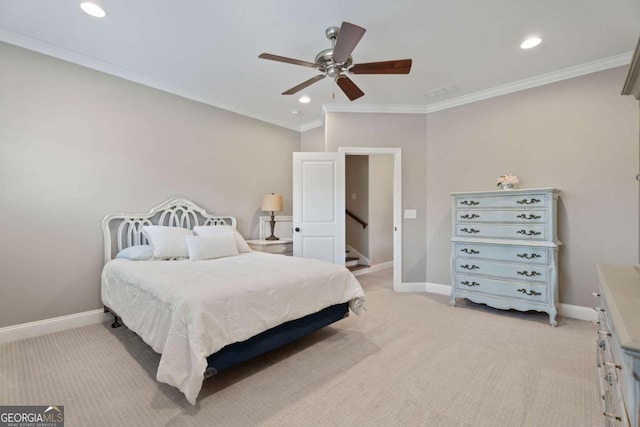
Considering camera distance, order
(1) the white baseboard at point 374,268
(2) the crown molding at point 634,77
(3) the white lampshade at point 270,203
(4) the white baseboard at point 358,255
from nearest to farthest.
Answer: (2) the crown molding at point 634,77 < (3) the white lampshade at point 270,203 < (1) the white baseboard at point 374,268 < (4) the white baseboard at point 358,255

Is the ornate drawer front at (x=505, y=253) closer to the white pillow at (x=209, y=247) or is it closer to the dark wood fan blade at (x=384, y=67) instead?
the dark wood fan blade at (x=384, y=67)

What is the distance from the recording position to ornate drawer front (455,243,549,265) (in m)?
3.04

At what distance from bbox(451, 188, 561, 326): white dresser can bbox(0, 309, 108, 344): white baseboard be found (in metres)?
4.13

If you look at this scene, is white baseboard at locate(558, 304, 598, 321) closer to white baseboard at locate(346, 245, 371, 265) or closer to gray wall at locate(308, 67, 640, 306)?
gray wall at locate(308, 67, 640, 306)

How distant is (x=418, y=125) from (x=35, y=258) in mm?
4847

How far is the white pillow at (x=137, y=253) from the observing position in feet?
9.80

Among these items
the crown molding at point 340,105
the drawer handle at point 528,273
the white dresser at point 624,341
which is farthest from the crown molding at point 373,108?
the white dresser at point 624,341

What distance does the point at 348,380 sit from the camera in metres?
2.03

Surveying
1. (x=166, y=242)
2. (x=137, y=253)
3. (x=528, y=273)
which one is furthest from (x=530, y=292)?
(x=137, y=253)

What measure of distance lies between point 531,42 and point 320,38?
1.98m

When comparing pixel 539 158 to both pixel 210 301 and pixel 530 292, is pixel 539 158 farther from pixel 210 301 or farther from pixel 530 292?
pixel 210 301

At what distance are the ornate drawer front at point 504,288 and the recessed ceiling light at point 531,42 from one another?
2.41m

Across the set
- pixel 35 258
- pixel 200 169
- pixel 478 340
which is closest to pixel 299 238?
pixel 200 169

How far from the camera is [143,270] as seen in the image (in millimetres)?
2465
